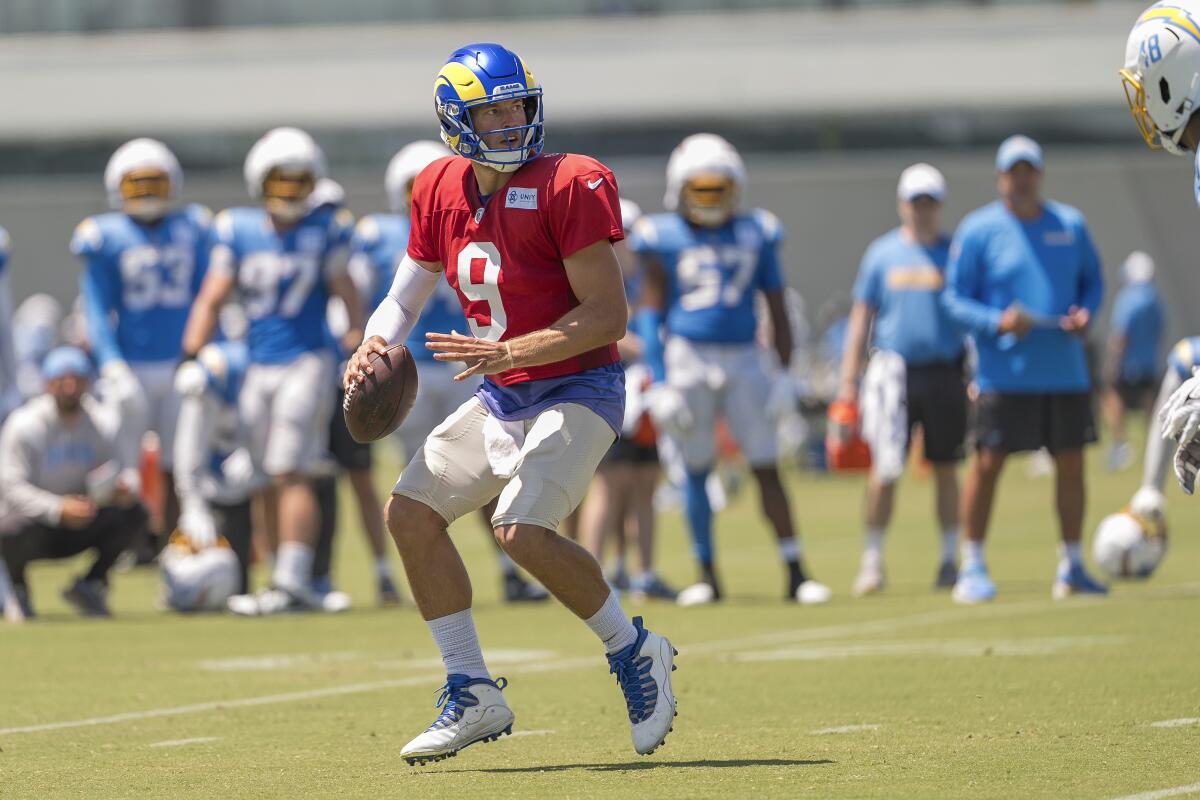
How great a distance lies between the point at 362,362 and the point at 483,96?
2.75 ft

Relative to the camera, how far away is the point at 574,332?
5910mm

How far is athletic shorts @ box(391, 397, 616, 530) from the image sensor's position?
19.6 feet

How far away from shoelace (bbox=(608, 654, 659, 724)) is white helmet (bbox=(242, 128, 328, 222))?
577 centimetres

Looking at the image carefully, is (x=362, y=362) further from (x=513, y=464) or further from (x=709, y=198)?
(x=709, y=198)

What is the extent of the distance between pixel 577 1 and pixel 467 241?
27.8 meters

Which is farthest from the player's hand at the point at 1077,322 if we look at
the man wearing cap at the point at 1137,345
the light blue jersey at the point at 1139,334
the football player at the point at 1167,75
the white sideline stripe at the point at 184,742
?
the light blue jersey at the point at 1139,334

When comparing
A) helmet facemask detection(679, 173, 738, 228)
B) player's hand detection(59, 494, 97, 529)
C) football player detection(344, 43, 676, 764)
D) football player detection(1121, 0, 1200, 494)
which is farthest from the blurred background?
football player detection(344, 43, 676, 764)

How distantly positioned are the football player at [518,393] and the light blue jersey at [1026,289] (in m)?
4.83

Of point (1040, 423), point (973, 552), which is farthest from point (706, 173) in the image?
point (973, 552)

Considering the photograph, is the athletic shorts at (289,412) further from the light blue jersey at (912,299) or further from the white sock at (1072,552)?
the white sock at (1072,552)

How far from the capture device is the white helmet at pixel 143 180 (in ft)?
38.9

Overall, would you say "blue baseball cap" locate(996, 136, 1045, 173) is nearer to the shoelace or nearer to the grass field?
the grass field

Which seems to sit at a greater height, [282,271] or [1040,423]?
[282,271]

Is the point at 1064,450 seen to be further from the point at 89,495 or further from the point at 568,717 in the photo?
the point at 89,495
